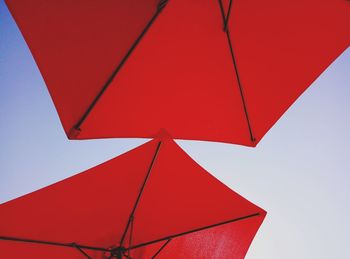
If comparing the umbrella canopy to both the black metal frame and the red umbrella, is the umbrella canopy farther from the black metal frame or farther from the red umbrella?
the red umbrella

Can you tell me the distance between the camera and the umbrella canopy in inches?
109

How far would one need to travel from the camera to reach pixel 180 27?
Answer: 2793 mm

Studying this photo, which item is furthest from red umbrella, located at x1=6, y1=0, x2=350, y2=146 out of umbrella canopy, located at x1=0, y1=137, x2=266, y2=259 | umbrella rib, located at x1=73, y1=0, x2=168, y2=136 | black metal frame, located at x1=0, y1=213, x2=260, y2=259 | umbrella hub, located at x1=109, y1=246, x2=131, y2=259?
umbrella hub, located at x1=109, y1=246, x2=131, y2=259

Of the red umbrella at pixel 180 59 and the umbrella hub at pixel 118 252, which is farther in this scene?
the umbrella hub at pixel 118 252

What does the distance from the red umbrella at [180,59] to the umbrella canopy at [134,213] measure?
38cm

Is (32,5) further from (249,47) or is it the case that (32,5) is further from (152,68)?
(249,47)

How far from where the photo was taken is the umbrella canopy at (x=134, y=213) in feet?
9.05

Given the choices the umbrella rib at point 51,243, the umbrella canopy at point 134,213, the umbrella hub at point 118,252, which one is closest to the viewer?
the umbrella rib at point 51,243

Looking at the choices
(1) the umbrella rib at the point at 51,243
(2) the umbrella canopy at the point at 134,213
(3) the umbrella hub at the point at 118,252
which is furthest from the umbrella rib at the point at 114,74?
(3) the umbrella hub at the point at 118,252

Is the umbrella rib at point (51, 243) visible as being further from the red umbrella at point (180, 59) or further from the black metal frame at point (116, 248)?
the red umbrella at point (180, 59)

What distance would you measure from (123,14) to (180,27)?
0.46 m

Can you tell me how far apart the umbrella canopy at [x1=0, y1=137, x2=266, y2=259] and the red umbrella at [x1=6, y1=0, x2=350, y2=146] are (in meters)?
0.38

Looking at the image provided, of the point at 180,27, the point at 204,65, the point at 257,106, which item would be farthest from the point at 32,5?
the point at 257,106

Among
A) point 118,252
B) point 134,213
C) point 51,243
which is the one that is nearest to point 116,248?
point 118,252
